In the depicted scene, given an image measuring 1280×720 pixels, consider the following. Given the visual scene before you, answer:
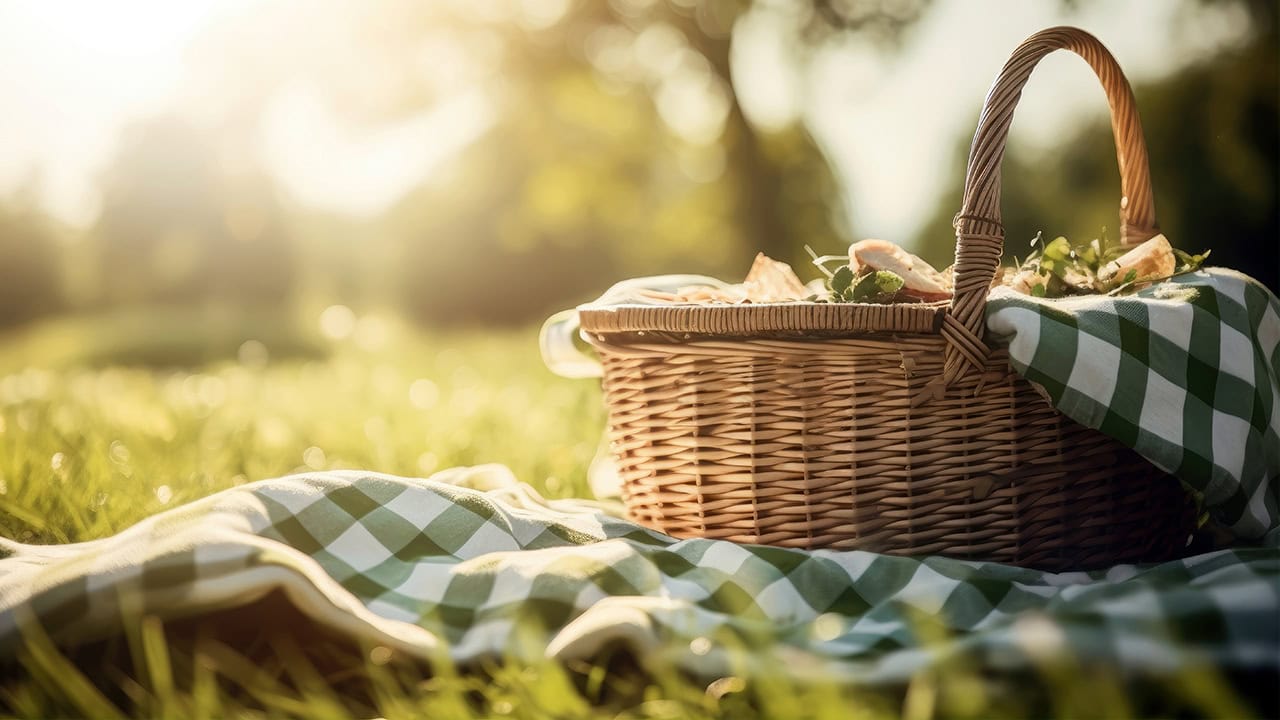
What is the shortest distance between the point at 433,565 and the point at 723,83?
731cm

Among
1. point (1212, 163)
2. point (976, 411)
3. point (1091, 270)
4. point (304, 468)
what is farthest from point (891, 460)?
point (1212, 163)

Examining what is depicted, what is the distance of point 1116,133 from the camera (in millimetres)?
2164

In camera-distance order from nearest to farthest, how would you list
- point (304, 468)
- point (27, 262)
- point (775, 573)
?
point (775, 573) → point (304, 468) → point (27, 262)

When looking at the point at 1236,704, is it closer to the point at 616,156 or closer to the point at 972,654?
the point at 972,654

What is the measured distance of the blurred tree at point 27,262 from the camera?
17297 millimetres

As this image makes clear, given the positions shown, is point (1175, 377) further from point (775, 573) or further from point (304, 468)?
point (304, 468)

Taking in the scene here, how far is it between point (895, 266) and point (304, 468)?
5.51 feet

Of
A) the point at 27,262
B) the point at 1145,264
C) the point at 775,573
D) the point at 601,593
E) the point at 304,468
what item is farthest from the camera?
the point at 27,262

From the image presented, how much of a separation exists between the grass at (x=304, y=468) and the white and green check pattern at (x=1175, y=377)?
0.64 m

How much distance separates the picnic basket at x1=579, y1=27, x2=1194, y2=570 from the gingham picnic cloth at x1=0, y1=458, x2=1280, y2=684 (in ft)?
0.36

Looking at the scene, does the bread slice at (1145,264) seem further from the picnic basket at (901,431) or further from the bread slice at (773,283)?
the bread slice at (773,283)

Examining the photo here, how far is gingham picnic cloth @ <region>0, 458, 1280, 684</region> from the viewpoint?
3.61 ft

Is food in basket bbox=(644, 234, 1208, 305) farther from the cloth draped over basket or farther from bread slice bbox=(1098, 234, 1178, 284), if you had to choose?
the cloth draped over basket

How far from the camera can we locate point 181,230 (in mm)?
16375
